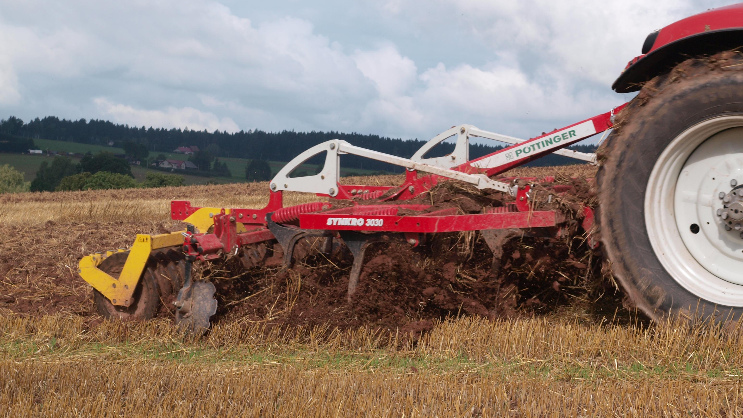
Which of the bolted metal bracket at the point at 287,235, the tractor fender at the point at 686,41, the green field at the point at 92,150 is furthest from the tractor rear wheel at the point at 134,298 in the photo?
the green field at the point at 92,150

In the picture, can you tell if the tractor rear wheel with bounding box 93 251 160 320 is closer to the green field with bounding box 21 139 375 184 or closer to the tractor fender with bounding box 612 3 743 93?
the tractor fender with bounding box 612 3 743 93

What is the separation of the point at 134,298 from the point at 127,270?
0.24 meters

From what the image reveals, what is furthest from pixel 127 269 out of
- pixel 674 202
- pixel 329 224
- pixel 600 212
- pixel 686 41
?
pixel 686 41

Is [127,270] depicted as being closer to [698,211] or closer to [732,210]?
[698,211]

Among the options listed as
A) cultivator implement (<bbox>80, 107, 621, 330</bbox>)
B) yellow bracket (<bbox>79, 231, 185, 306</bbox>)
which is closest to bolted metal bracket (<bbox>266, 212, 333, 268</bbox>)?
cultivator implement (<bbox>80, 107, 621, 330</bbox>)

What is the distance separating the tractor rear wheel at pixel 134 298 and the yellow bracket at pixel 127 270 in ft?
0.19

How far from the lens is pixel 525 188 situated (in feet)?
14.3

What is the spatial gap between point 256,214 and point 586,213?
276 cm

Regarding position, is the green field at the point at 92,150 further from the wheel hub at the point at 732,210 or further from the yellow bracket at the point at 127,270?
the wheel hub at the point at 732,210

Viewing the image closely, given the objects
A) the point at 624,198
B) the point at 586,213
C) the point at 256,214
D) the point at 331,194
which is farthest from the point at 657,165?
the point at 256,214

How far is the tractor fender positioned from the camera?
11.6 feet

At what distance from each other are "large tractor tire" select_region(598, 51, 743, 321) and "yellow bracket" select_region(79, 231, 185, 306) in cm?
332

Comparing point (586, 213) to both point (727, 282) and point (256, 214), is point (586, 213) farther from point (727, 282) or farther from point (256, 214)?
point (256, 214)

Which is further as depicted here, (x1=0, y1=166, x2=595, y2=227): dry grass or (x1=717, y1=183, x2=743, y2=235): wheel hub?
(x1=0, y1=166, x2=595, y2=227): dry grass
